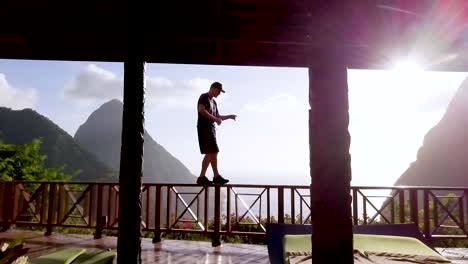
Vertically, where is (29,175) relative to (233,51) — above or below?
below

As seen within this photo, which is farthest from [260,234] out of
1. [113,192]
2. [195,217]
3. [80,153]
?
[80,153]

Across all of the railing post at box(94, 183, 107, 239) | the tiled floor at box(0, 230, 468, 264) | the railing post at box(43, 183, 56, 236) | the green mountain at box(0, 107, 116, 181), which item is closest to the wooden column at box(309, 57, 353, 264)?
the tiled floor at box(0, 230, 468, 264)

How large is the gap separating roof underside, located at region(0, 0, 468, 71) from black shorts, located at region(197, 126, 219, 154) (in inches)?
46.7

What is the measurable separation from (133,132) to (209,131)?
1711 millimetres

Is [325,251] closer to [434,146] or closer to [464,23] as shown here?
[464,23]

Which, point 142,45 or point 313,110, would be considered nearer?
point 313,110

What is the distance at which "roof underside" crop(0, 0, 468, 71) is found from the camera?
2953 millimetres

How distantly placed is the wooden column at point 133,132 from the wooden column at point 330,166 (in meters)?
1.72

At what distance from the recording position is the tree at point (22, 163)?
501 inches

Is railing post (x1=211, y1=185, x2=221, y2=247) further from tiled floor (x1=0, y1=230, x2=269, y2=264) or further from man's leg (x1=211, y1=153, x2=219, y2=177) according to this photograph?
man's leg (x1=211, y1=153, x2=219, y2=177)

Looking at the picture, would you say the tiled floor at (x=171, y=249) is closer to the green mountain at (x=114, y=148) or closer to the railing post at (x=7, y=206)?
the railing post at (x=7, y=206)

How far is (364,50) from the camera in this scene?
3604 mm

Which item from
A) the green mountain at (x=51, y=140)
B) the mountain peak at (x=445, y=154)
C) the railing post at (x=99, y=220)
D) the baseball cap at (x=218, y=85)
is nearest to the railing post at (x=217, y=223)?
the baseball cap at (x=218, y=85)

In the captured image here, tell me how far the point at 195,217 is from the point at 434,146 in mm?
50900
